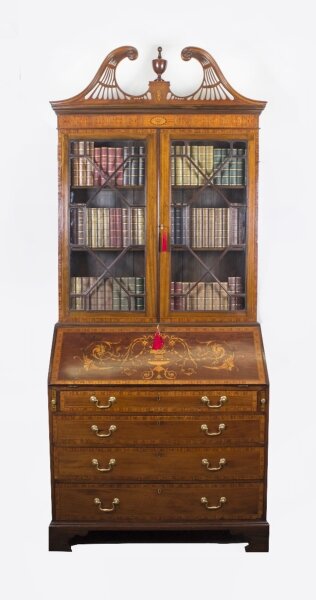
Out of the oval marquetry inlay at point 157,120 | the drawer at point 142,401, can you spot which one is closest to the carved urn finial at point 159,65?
the oval marquetry inlay at point 157,120

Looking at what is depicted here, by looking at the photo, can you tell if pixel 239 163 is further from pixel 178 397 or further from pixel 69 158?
pixel 178 397

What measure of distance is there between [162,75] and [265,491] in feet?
8.41

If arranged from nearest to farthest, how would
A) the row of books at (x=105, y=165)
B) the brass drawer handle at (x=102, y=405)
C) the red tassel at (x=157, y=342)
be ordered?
1. the brass drawer handle at (x=102, y=405)
2. the red tassel at (x=157, y=342)
3. the row of books at (x=105, y=165)

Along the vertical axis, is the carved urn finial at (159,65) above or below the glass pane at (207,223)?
above

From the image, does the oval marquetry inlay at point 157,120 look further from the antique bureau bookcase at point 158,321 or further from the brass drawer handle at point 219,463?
the brass drawer handle at point 219,463

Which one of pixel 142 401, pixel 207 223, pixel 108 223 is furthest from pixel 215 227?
pixel 142 401

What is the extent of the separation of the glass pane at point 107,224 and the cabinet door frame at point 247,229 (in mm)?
125

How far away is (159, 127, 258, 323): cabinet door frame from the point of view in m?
4.41

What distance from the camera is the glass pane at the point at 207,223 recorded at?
14.7 feet

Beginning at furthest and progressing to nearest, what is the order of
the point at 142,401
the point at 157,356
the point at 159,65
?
1. the point at 159,65
2. the point at 157,356
3. the point at 142,401

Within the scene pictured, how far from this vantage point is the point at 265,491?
14.1ft

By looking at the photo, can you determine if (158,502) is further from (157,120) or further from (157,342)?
(157,120)

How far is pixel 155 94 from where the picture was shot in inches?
173

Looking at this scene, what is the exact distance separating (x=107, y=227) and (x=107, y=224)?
0.7 inches
